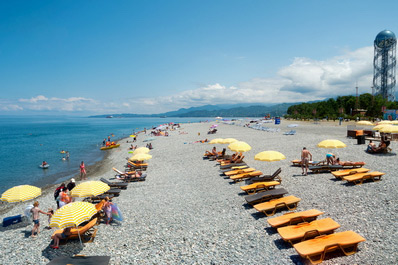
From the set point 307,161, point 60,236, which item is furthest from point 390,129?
point 60,236

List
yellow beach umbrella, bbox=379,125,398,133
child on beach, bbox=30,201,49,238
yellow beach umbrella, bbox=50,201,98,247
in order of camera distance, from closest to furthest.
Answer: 1. yellow beach umbrella, bbox=50,201,98,247
2. child on beach, bbox=30,201,49,238
3. yellow beach umbrella, bbox=379,125,398,133

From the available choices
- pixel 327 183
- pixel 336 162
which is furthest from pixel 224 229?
pixel 336 162

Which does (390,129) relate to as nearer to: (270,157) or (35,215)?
(270,157)

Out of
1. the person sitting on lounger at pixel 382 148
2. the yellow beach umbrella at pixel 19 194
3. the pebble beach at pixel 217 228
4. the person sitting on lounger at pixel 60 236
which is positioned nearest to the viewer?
the pebble beach at pixel 217 228

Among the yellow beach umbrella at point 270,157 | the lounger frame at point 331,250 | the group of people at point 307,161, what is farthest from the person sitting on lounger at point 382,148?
the lounger frame at point 331,250

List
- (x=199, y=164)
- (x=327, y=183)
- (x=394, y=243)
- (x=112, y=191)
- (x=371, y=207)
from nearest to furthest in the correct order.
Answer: (x=394, y=243)
(x=371, y=207)
(x=327, y=183)
(x=112, y=191)
(x=199, y=164)

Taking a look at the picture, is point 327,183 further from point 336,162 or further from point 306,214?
point 306,214

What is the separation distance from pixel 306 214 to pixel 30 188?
1173 centimetres

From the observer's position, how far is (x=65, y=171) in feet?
85.2

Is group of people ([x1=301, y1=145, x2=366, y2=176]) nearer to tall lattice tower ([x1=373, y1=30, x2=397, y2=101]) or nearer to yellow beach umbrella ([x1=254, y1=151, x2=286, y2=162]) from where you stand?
yellow beach umbrella ([x1=254, y1=151, x2=286, y2=162])

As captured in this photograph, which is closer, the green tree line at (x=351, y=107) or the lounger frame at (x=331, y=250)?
the lounger frame at (x=331, y=250)

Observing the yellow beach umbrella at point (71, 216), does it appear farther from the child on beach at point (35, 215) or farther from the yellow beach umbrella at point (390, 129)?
the yellow beach umbrella at point (390, 129)

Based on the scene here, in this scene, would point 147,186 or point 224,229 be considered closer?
point 224,229

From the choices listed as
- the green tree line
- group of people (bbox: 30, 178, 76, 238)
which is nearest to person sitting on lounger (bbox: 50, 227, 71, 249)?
group of people (bbox: 30, 178, 76, 238)
